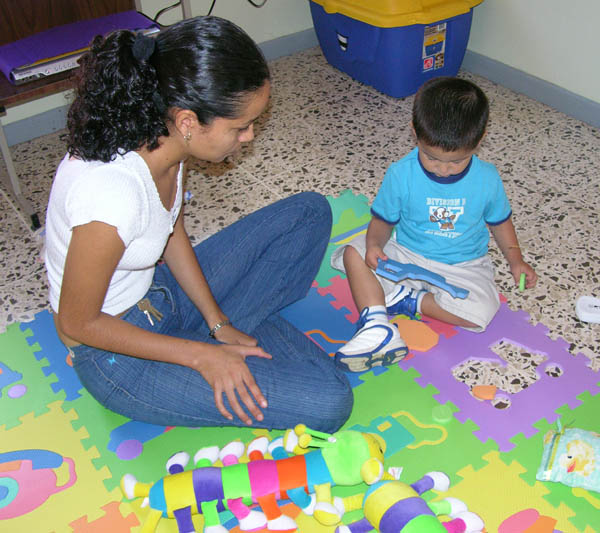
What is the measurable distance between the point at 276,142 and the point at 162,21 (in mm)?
637

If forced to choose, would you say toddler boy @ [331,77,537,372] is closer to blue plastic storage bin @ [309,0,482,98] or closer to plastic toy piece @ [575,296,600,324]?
plastic toy piece @ [575,296,600,324]

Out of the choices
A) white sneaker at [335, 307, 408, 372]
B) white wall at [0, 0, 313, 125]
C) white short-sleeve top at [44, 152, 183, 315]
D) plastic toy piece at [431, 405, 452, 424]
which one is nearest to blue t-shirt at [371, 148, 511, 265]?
white sneaker at [335, 307, 408, 372]

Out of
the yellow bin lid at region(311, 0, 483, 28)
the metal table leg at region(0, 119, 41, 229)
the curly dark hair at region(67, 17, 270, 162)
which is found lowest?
the metal table leg at region(0, 119, 41, 229)

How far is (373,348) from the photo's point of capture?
1.25 meters

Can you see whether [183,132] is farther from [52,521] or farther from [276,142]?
[276,142]

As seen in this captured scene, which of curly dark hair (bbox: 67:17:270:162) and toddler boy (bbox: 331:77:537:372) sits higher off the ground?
curly dark hair (bbox: 67:17:270:162)

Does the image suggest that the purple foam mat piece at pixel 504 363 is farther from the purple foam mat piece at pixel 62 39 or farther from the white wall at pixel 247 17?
the white wall at pixel 247 17

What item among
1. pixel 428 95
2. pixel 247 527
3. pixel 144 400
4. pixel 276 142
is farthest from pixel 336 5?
pixel 247 527

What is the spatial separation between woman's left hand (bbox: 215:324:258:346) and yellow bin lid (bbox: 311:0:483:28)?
1267 millimetres

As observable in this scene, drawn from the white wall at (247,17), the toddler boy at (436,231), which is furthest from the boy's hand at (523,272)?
the white wall at (247,17)

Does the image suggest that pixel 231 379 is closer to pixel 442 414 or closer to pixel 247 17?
pixel 442 414

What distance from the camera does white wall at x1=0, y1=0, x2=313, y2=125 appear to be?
7.09 ft

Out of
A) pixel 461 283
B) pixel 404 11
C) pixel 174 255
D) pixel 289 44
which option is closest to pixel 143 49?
pixel 174 255

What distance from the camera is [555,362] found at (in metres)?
1.30
